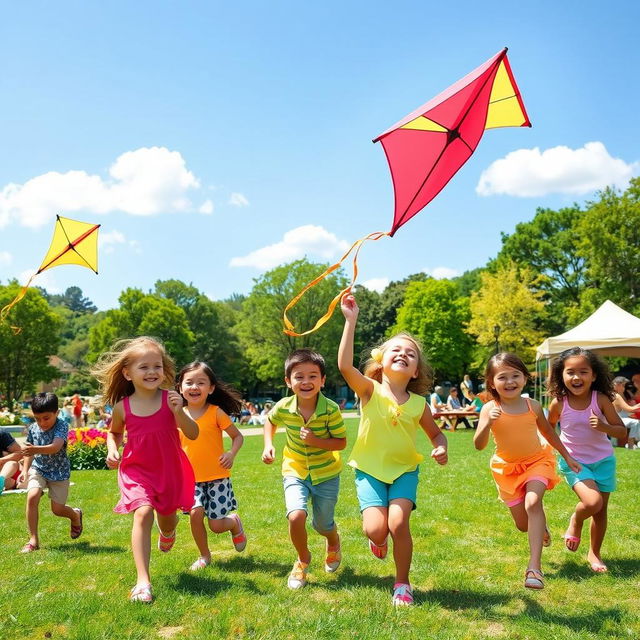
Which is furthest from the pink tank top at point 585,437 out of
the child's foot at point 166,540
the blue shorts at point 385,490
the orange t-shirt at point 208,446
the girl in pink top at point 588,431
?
the child's foot at point 166,540

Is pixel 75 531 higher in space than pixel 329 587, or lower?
higher

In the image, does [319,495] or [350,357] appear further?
[319,495]

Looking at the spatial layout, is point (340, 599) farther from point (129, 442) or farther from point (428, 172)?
point (428, 172)

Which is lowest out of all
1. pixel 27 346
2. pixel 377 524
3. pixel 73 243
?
pixel 377 524

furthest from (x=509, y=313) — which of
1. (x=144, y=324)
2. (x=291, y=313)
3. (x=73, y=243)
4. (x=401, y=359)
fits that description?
(x=401, y=359)

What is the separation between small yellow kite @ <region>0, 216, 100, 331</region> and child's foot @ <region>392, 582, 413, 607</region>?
8.82m

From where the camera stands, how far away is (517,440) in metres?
4.98

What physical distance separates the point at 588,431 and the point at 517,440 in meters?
0.80

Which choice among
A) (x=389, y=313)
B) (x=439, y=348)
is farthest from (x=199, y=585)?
(x=389, y=313)

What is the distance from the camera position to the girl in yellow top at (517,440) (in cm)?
484

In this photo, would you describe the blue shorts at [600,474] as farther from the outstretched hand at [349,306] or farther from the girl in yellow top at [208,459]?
the girl in yellow top at [208,459]

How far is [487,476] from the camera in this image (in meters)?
10.2

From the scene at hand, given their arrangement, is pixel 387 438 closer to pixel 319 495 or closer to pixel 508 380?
pixel 319 495

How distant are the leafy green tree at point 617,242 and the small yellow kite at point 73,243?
32.9 m
